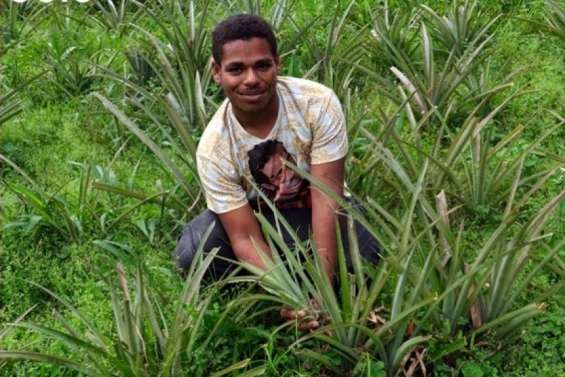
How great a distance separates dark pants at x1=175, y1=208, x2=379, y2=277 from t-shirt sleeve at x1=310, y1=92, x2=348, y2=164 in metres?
0.23

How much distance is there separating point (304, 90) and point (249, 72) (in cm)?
25

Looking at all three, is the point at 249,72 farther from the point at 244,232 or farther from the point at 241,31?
the point at 244,232

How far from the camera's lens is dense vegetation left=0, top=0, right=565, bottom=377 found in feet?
8.17

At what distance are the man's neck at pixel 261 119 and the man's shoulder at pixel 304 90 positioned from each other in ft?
0.21

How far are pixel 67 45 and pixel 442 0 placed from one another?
1.95 metres

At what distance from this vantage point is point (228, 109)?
113 inches

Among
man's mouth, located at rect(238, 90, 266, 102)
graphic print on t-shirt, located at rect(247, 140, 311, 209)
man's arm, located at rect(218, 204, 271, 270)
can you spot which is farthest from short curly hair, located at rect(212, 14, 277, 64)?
man's arm, located at rect(218, 204, 271, 270)

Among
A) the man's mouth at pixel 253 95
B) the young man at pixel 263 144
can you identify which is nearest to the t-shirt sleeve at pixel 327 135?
the young man at pixel 263 144

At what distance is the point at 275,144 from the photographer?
2.82m

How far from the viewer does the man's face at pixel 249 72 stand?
267 cm

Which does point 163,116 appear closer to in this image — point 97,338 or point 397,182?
point 397,182

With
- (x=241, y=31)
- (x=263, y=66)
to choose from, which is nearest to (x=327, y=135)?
(x=263, y=66)

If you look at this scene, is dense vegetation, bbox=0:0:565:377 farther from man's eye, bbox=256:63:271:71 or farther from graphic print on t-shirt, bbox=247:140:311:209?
man's eye, bbox=256:63:271:71

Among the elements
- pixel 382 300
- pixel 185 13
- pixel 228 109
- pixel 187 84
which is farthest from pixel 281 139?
pixel 185 13
